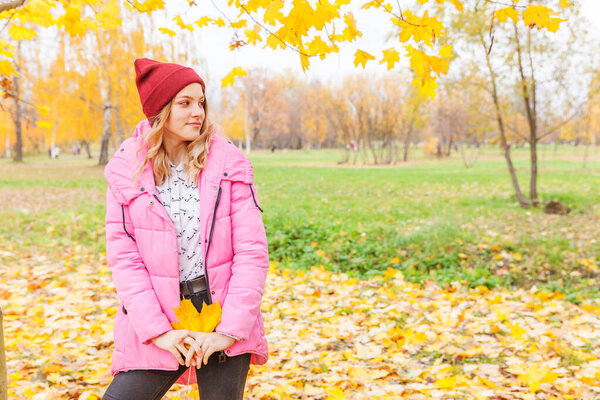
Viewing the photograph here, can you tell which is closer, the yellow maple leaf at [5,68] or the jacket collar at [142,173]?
the jacket collar at [142,173]

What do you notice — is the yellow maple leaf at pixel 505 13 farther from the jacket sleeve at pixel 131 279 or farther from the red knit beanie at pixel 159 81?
the jacket sleeve at pixel 131 279

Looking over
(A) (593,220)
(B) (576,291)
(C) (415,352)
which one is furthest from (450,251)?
(A) (593,220)

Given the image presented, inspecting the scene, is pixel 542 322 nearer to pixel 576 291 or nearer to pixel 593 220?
pixel 576 291

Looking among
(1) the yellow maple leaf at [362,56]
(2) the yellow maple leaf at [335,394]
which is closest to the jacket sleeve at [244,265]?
(1) the yellow maple leaf at [362,56]

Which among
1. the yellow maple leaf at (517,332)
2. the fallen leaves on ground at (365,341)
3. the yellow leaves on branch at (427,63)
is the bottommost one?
the fallen leaves on ground at (365,341)

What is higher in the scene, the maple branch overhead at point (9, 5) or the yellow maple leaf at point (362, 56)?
the maple branch overhead at point (9, 5)

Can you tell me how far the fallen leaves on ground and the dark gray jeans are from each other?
122cm

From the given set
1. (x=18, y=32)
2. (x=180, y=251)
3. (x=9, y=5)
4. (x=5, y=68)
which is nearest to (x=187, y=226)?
(x=180, y=251)

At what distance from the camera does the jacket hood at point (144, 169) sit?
173 cm

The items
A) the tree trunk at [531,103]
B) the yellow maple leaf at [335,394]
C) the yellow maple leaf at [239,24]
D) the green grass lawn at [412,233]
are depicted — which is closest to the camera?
the yellow maple leaf at [335,394]

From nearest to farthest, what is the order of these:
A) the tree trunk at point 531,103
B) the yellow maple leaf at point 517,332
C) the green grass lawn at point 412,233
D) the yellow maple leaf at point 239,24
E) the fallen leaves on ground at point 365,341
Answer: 1. the fallen leaves on ground at point 365,341
2. the yellow maple leaf at point 239,24
3. the yellow maple leaf at point 517,332
4. the green grass lawn at point 412,233
5. the tree trunk at point 531,103

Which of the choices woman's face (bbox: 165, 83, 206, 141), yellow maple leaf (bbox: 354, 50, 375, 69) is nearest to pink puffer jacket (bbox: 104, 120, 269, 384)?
woman's face (bbox: 165, 83, 206, 141)

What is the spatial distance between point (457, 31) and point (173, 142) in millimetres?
9564

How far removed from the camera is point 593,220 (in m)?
9.10
